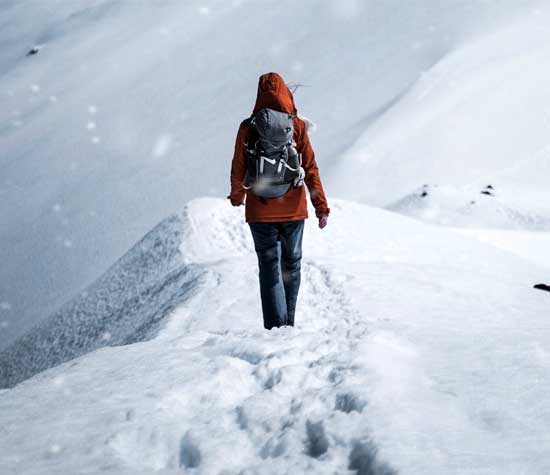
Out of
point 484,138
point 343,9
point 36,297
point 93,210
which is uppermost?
point 343,9

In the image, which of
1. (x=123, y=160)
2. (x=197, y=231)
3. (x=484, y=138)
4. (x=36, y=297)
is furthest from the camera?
(x=123, y=160)

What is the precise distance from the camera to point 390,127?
1571 cm

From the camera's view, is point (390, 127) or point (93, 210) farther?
point (93, 210)

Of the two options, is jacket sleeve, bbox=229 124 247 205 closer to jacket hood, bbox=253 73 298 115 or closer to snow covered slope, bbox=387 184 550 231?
jacket hood, bbox=253 73 298 115

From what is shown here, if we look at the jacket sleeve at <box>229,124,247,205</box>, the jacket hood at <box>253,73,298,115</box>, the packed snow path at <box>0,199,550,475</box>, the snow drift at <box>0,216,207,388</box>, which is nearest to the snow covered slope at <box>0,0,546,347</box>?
the snow drift at <box>0,216,207,388</box>

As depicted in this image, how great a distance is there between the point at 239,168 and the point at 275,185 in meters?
0.22

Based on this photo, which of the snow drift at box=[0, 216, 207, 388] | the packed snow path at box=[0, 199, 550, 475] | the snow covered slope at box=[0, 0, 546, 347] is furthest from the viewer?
the snow covered slope at box=[0, 0, 546, 347]

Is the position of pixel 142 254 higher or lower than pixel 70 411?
lower

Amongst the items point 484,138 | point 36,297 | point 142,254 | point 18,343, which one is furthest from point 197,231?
point 484,138

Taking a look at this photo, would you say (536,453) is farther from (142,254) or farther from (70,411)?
(142,254)

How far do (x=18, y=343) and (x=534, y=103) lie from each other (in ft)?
43.5

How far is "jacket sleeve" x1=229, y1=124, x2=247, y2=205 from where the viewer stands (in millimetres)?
2949

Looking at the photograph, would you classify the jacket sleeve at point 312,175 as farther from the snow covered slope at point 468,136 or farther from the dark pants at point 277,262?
the snow covered slope at point 468,136

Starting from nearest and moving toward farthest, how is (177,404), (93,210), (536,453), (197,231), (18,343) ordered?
1. (536,453)
2. (177,404)
3. (197,231)
4. (18,343)
5. (93,210)
